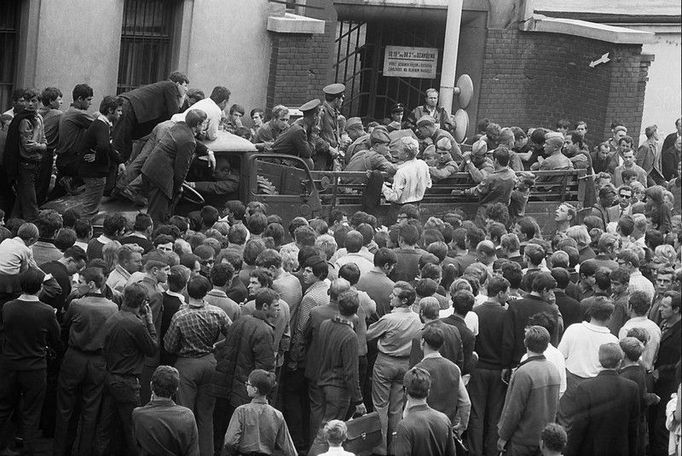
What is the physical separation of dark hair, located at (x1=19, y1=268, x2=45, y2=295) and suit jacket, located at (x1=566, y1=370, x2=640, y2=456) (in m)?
4.34

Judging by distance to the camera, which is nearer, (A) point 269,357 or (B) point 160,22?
(A) point 269,357

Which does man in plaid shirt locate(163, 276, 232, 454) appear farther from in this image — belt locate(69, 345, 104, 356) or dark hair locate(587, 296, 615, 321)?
dark hair locate(587, 296, 615, 321)

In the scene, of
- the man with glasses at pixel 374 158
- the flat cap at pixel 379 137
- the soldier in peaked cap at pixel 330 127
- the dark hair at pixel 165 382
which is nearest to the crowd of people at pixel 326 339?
the dark hair at pixel 165 382

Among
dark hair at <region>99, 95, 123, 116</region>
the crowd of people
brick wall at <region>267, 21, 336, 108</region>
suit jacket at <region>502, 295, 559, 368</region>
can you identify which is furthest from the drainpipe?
suit jacket at <region>502, 295, 559, 368</region>

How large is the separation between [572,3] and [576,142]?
8.16 meters

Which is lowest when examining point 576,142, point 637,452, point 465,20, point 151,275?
point 637,452

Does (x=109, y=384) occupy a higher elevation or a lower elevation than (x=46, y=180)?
lower

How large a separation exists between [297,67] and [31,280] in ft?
39.0

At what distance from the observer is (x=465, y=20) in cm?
2592

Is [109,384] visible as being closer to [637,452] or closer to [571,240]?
[637,452]

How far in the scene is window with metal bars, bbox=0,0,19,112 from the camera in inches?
766

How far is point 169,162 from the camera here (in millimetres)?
14797

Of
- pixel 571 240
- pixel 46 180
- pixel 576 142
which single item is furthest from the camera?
pixel 576 142

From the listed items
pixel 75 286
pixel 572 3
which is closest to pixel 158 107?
pixel 75 286
